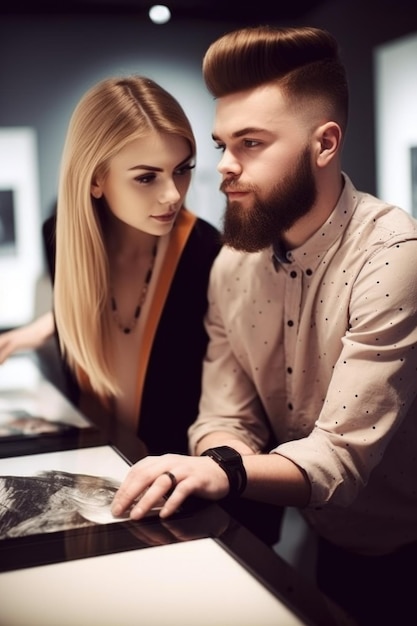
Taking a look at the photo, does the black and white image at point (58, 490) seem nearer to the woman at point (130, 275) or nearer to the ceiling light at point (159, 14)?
the woman at point (130, 275)

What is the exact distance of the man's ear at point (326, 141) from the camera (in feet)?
4.77

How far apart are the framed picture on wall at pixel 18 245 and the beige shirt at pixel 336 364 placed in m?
1.07

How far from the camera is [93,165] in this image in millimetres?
1622

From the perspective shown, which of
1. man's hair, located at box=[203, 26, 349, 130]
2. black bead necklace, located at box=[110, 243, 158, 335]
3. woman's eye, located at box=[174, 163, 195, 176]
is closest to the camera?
man's hair, located at box=[203, 26, 349, 130]

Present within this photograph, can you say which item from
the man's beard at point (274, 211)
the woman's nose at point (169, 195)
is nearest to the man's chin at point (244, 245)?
the man's beard at point (274, 211)

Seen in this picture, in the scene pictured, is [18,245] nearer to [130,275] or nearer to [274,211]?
[130,275]

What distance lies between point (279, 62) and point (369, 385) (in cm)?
63

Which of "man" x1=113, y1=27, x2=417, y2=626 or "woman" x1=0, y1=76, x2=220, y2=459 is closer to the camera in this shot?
"man" x1=113, y1=27, x2=417, y2=626

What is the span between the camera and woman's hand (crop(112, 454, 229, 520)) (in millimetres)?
1055

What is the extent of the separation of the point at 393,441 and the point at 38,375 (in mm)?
1076

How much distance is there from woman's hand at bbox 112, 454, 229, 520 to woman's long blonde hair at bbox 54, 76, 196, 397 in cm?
71

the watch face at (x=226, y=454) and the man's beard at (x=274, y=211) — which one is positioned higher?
the man's beard at (x=274, y=211)

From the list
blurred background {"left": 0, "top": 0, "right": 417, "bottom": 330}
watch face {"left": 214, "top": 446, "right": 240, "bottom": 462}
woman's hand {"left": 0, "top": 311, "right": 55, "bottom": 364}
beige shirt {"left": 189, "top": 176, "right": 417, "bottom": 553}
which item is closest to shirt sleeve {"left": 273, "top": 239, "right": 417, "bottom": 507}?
beige shirt {"left": 189, "top": 176, "right": 417, "bottom": 553}

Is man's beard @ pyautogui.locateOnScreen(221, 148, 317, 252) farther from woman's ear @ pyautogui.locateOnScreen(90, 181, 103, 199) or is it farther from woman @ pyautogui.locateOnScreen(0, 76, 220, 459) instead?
woman's ear @ pyautogui.locateOnScreen(90, 181, 103, 199)
